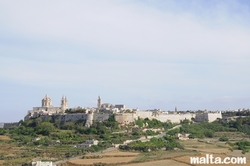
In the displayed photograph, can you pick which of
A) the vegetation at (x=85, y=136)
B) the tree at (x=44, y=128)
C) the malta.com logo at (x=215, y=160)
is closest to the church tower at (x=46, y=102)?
the vegetation at (x=85, y=136)

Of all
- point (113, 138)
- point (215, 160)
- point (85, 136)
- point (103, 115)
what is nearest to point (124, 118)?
point (103, 115)

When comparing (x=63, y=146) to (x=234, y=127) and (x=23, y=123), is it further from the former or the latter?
(x=234, y=127)

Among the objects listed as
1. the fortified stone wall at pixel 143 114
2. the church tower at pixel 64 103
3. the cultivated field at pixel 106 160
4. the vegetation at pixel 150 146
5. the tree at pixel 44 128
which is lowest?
the cultivated field at pixel 106 160

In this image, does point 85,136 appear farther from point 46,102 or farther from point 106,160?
point 46,102

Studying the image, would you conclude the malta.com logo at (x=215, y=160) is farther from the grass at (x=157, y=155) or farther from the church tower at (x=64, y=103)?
the church tower at (x=64, y=103)

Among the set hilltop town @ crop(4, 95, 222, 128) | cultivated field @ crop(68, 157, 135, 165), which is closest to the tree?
hilltop town @ crop(4, 95, 222, 128)

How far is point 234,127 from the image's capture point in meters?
67.6

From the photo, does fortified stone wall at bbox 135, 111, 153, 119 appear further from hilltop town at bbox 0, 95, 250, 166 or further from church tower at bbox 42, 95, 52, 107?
church tower at bbox 42, 95, 52, 107

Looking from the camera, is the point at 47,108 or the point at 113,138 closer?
the point at 113,138

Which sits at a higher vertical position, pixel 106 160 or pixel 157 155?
pixel 157 155

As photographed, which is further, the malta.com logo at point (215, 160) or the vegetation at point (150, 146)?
the vegetation at point (150, 146)

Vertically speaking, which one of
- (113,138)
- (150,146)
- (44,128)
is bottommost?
(150,146)

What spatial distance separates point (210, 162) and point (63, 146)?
64.3ft

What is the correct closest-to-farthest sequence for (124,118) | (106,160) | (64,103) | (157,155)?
(106,160) → (157,155) → (124,118) → (64,103)
